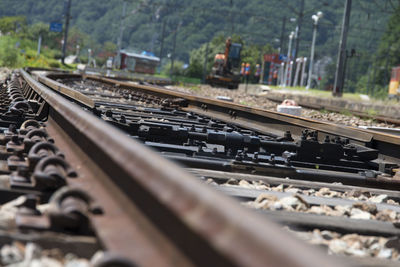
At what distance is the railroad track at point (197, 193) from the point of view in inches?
58.6

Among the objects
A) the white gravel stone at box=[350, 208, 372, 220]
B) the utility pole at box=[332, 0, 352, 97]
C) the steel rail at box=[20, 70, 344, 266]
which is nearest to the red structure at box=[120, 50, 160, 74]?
the utility pole at box=[332, 0, 352, 97]

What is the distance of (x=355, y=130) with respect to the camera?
6371 millimetres

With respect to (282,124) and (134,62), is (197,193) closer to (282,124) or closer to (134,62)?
(282,124)

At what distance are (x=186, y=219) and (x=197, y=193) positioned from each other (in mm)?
82

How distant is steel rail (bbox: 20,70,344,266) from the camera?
1309mm

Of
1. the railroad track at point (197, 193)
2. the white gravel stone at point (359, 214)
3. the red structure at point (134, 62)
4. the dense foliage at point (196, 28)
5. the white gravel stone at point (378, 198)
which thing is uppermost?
the dense foliage at point (196, 28)

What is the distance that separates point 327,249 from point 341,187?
6.40 ft

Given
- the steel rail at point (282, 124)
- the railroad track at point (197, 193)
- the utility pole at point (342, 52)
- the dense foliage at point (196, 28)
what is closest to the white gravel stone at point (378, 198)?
the railroad track at point (197, 193)

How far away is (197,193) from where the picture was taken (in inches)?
63.3

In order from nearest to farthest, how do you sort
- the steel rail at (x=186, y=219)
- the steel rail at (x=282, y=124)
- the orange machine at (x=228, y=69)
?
the steel rail at (x=186, y=219), the steel rail at (x=282, y=124), the orange machine at (x=228, y=69)

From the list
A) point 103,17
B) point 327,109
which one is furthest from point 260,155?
point 103,17

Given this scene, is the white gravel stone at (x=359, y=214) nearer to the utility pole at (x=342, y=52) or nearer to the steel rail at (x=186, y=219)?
the steel rail at (x=186, y=219)

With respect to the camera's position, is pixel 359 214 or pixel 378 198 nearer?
pixel 359 214

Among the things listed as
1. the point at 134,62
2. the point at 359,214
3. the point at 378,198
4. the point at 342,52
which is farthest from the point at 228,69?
the point at 359,214
